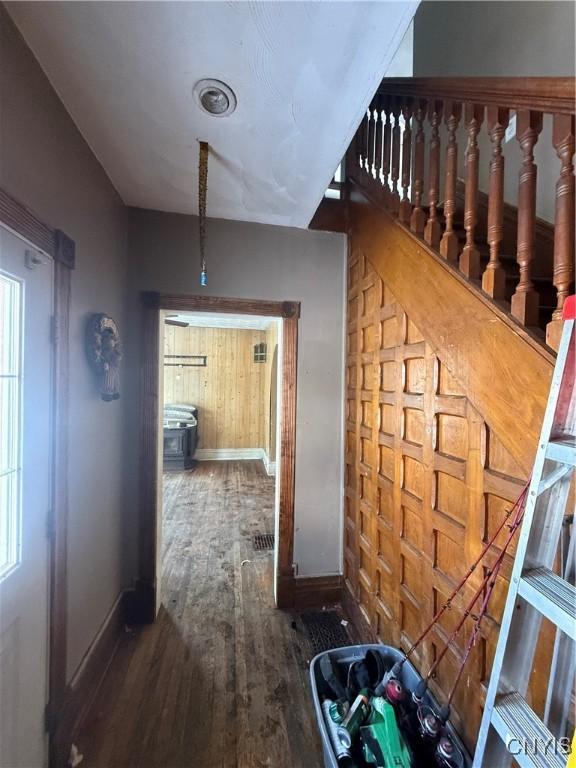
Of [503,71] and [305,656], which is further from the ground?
[503,71]

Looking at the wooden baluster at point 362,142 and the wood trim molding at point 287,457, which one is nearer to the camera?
the wooden baluster at point 362,142

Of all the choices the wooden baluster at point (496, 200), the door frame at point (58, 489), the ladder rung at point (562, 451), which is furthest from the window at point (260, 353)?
the ladder rung at point (562, 451)

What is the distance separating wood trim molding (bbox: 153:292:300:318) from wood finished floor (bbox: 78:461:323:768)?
203 cm

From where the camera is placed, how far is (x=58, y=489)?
1259 mm

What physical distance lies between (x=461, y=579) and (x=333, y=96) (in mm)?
1788

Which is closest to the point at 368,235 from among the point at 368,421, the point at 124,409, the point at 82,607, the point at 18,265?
the point at 368,421

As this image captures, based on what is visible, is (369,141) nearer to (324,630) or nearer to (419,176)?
(419,176)

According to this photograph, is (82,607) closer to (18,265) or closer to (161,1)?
(18,265)

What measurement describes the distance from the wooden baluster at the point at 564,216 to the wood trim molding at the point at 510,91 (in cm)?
4

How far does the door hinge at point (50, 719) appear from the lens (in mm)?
1170

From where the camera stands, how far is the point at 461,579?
44.1 inches

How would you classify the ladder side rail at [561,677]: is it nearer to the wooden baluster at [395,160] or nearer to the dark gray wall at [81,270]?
the wooden baluster at [395,160]

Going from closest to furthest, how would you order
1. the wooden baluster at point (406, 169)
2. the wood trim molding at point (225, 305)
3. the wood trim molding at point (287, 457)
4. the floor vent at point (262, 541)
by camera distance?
the wooden baluster at point (406, 169) < the wood trim molding at point (225, 305) < the wood trim molding at point (287, 457) < the floor vent at point (262, 541)

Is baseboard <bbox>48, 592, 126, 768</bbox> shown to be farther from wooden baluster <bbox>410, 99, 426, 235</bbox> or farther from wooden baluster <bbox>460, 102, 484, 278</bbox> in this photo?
wooden baluster <bbox>410, 99, 426, 235</bbox>
